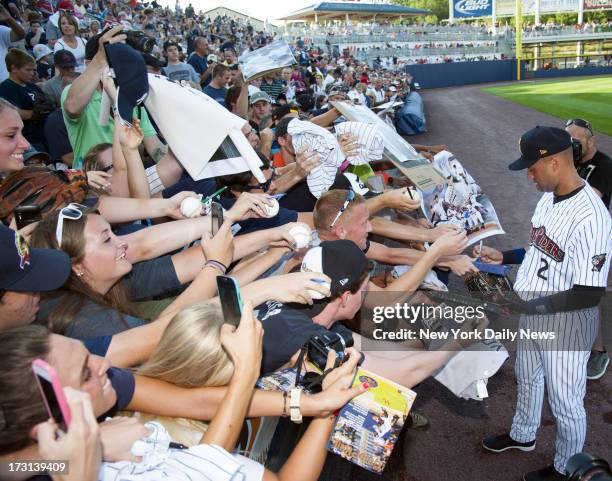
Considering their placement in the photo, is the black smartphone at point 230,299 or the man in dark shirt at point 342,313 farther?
the man in dark shirt at point 342,313

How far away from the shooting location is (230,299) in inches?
78.7

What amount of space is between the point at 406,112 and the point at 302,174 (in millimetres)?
15350

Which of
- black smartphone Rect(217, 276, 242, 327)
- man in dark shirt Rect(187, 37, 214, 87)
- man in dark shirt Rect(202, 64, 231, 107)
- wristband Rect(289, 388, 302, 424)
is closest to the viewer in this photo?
black smartphone Rect(217, 276, 242, 327)

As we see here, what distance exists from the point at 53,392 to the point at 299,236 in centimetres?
198

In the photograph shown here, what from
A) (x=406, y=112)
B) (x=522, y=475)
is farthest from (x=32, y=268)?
(x=406, y=112)

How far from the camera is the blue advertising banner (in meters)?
64.8

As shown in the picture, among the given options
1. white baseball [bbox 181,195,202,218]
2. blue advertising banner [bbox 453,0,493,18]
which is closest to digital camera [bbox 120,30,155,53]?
white baseball [bbox 181,195,202,218]

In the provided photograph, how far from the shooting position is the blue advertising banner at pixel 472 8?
2552 inches

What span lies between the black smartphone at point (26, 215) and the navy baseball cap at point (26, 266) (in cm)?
62

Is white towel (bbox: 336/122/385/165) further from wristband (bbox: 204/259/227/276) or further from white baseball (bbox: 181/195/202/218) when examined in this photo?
wristband (bbox: 204/259/227/276)

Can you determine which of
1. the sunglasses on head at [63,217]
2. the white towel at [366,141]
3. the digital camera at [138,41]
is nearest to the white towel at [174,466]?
the sunglasses on head at [63,217]

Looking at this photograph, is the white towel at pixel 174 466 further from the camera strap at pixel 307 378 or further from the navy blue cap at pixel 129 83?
the navy blue cap at pixel 129 83

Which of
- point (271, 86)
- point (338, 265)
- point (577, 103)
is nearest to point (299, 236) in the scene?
point (338, 265)

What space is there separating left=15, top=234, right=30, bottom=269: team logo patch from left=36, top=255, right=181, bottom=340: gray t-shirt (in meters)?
0.40
